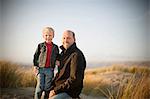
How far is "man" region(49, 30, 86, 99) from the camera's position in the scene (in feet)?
10.0

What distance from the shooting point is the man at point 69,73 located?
10.0 feet

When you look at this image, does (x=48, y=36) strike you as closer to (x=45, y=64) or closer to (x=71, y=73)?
(x=45, y=64)

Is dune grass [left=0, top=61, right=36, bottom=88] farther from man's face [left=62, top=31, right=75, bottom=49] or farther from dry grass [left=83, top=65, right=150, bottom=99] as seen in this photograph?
dry grass [left=83, top=65, right=150, bottom=99]

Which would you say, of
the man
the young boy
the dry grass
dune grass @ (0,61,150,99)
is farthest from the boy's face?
the dry grass

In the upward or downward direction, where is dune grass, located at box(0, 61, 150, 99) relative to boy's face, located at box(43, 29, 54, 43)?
downward

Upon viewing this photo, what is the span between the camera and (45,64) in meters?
3.13

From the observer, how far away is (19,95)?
3.24 metres

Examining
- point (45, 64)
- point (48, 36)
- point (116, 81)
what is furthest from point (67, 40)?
point (116, 81)

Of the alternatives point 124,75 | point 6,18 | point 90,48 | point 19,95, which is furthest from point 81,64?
point 6,18

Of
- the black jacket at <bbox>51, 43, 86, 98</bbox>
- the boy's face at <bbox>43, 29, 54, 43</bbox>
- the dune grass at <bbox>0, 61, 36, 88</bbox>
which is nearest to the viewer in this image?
the black jacket at <bbox>51, 43, 86, 98</bbox>

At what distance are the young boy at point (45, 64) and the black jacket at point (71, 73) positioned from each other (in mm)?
67

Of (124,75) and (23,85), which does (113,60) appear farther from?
(23,85)

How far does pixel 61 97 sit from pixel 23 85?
1.53 ft

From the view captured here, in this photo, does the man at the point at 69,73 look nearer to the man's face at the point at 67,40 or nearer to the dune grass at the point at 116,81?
the man's face at the point at 67,40
